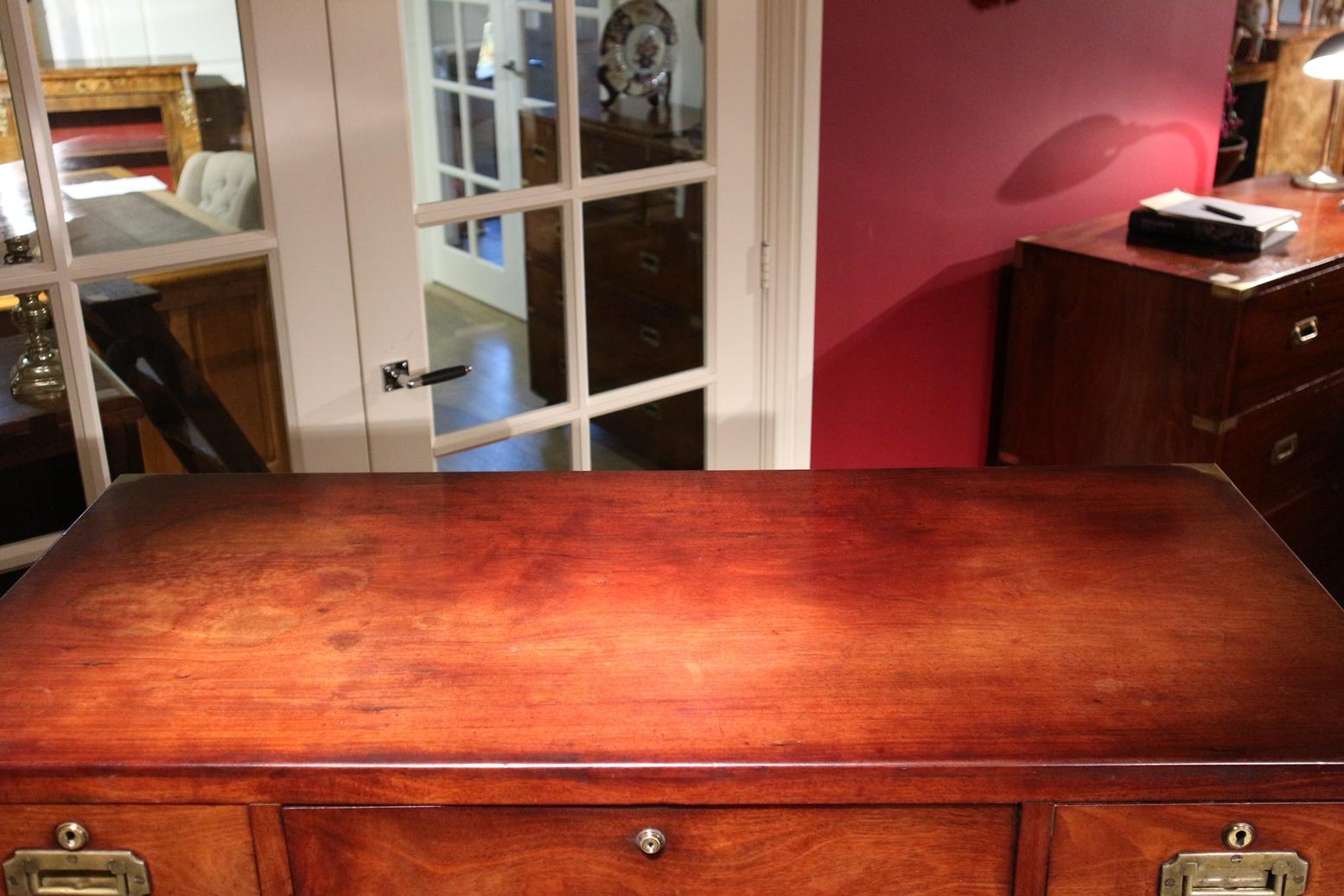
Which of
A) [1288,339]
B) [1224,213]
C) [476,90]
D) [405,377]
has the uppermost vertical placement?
[476,90]

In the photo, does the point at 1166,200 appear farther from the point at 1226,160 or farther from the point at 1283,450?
the point at 1226,160

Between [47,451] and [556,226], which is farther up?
[556,226]

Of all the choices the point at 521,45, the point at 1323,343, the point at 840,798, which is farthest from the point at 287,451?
the point at 1323,343

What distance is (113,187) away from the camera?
6.14 ft

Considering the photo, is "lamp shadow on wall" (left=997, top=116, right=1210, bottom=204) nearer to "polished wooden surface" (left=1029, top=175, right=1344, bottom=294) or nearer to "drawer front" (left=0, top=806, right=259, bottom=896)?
"polished wooden surface" (left=1029, top=175, right=1344, bottom=294)

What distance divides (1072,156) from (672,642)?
204 centimetres

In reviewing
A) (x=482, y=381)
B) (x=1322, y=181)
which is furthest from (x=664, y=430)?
(x=1322, y=181)

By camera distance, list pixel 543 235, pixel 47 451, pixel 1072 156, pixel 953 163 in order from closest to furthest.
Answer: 1. pixel 47 451
2. pixel 543 235
3. pixel 953 163
4. pixel 1072 156

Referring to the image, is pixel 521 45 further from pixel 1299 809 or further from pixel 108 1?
pixel 1299 809

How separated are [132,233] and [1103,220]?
206 centimetres

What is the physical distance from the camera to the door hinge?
2527 millimetres

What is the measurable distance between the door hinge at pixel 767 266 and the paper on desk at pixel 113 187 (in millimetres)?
1064

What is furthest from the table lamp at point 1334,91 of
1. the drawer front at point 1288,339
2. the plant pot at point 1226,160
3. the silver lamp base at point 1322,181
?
the drawer front at point 1288,339

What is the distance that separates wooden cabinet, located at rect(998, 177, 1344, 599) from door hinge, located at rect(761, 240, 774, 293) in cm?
65
